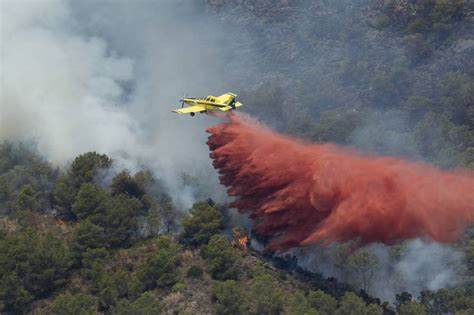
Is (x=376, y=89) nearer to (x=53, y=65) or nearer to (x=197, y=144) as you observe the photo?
(x=197, y=144)

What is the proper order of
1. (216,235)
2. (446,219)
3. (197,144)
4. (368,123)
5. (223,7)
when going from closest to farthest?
(446,219) → (216,235) → (368,123) → (197,144) → (223,7)

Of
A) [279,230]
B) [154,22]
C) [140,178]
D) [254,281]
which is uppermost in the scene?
[154,22]

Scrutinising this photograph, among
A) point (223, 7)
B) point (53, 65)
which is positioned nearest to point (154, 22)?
point (223, 7)

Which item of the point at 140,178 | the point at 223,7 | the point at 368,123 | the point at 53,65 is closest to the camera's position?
the point at 140,178

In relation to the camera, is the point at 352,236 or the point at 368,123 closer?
the point at 352,236

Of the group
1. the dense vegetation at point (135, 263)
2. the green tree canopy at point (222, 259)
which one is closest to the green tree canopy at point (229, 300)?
the dense vegetation at point (135, 263)

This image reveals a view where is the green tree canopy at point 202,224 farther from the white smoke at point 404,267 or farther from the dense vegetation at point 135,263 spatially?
the white smoke at point 404,267

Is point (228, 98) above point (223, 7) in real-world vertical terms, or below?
below

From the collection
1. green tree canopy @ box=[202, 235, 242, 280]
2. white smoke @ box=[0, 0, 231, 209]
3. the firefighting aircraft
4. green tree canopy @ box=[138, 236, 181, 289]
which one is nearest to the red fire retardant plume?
green tree canopy @ box=[202, 235, 242, 280]
